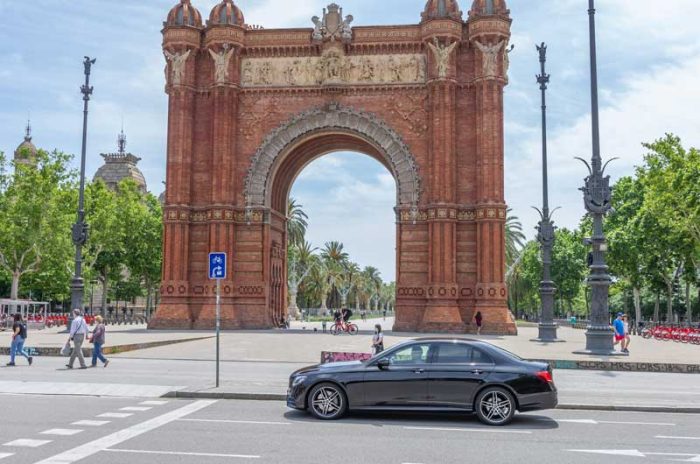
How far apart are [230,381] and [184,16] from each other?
34326mm

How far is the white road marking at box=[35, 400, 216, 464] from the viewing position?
8.88 metres

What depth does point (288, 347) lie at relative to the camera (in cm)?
2938

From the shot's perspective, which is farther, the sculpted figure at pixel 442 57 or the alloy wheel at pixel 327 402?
the sculpted figure at pixel 442 57

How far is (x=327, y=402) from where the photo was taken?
12062 millimetres

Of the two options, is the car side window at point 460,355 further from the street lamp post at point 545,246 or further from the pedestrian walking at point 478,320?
the pedestrian walking at point 478,320

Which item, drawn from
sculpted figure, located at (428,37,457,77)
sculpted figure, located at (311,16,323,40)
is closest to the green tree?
sculpted figure, located at (311,16,323,40)

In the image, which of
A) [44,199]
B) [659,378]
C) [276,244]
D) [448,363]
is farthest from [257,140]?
[448,363]

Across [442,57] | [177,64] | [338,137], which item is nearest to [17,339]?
[177,64]

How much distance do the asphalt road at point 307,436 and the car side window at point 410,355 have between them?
0.99 meters

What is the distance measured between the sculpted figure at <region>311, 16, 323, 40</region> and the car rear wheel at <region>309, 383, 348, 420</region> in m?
35.7

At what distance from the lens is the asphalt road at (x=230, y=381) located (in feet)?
49.0

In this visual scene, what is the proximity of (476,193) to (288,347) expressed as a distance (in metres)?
17.8

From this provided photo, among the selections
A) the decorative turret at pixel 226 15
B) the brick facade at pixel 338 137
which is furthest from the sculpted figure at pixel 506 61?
the decorative turret at pixel 226 15

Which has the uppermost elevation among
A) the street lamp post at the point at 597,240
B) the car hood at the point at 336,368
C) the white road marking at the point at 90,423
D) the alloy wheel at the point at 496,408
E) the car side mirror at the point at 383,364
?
the street lamp post at the point at 597,240
